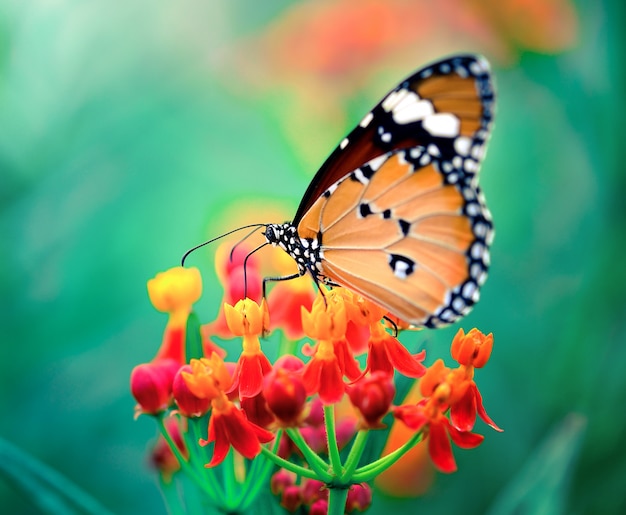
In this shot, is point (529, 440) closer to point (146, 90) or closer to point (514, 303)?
point (514, 303)

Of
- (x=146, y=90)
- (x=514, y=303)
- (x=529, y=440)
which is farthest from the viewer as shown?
(x=146, y=90)

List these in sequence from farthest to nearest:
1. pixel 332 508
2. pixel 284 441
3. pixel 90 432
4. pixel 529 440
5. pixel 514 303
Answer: pixel 514 303
pixel 529 440
pixel 90 432
pixel 284 441
pixel 332 508

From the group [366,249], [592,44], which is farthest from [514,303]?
[366,249]

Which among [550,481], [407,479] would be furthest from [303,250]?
[407,479]

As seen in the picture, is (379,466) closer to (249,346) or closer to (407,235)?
(249,346)

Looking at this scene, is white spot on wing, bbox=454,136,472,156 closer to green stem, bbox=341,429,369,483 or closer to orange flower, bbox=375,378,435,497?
green stem, bbox=341,429,369,483

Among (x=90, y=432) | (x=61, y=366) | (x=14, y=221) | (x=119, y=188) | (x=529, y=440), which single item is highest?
(x=119, y=188)

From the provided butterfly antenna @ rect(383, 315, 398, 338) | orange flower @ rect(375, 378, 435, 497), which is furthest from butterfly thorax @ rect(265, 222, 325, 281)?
orange flower @ rect(375, 378, 435, 497)
